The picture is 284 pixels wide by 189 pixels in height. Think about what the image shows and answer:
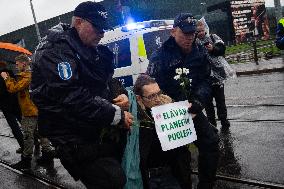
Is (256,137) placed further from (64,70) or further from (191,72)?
(64,70)

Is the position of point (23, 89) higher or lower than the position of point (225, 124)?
higher

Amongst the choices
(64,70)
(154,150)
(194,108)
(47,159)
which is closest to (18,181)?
(47,159)

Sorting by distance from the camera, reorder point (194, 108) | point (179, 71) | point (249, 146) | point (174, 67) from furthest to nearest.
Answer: point (249, 146)
point (174, 67)
point (179, 71)
point (194, 108)

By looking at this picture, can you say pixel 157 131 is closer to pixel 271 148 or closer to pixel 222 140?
pixel 271 148

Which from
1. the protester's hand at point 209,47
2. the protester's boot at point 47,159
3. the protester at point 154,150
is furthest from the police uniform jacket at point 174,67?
the protester's boot at point 47,159

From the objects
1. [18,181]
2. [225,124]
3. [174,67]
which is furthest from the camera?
[225,124]

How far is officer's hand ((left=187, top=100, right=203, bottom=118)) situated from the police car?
447 cm

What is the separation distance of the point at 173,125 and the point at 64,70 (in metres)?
1.23

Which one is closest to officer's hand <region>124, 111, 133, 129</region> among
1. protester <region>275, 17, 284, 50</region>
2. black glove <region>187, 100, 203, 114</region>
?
black glove <region>187, 100, 203, 114</region>

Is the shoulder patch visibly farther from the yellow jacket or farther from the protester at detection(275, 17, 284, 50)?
the protester at detection(275, 17, 284, 50)

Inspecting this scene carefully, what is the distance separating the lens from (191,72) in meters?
4.12

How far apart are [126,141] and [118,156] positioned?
0.14 m

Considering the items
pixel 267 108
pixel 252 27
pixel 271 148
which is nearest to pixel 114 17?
pixel 252 27

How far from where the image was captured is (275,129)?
6441mm
